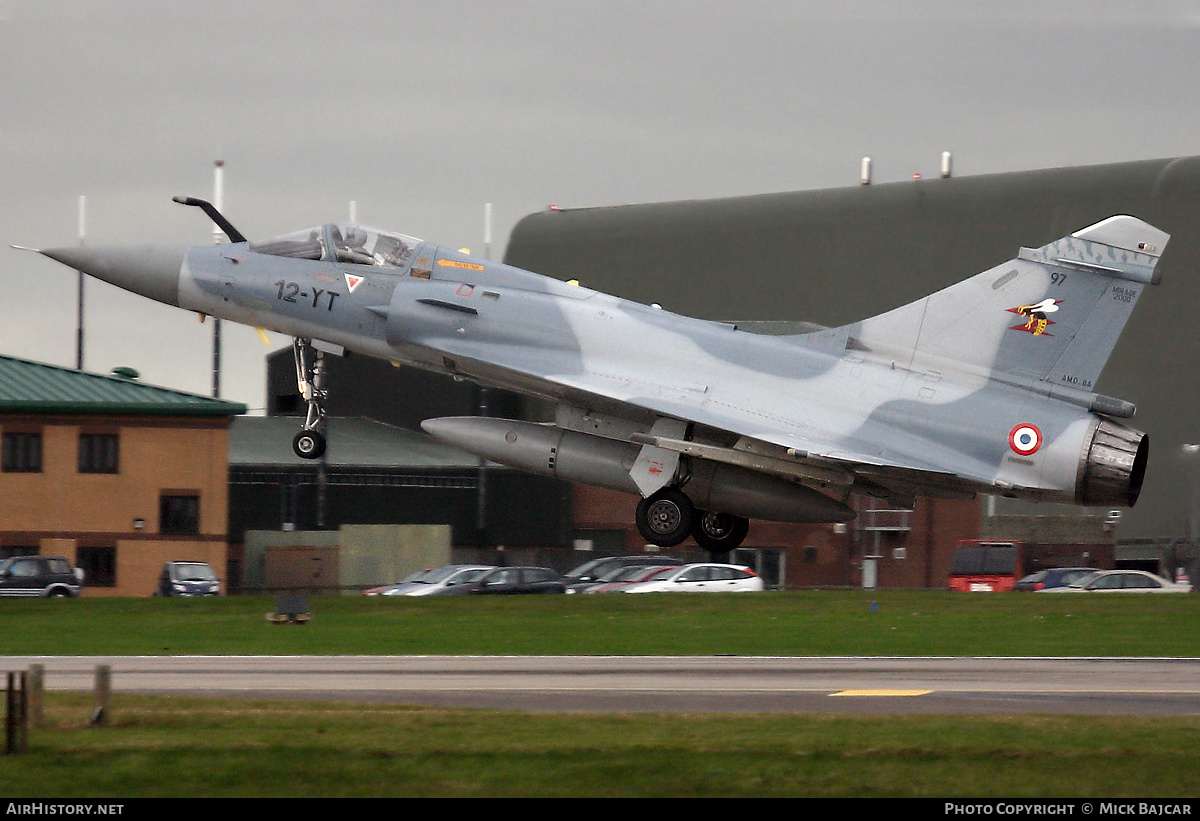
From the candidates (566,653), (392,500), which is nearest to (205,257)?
(566,653)

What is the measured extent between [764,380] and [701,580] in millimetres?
22007

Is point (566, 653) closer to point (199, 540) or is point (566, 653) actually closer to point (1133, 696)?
point (1133, 696)

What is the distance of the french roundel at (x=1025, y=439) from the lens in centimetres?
2186

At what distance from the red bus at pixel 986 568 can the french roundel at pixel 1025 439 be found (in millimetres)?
29681

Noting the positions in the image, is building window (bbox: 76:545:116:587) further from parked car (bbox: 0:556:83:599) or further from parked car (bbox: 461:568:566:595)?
parked car (bbox: 461:568:566:595)

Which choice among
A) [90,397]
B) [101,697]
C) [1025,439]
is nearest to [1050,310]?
[1025,439]

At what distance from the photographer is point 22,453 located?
159ft

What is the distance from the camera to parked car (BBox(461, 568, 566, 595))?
42750mm

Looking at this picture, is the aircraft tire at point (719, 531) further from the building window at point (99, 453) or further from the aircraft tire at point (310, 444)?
the building window at point (99, 453)

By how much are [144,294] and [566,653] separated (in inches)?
379

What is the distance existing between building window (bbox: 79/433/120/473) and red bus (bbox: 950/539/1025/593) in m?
25.6

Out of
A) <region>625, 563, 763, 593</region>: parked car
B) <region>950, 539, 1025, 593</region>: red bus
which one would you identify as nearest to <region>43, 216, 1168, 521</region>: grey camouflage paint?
<region>625, 563, 763, 593</region>: parked car

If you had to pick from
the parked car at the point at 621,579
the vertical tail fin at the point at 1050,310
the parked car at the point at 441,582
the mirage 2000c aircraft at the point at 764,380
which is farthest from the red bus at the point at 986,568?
the vertical tail fin at the point at 1050,310
